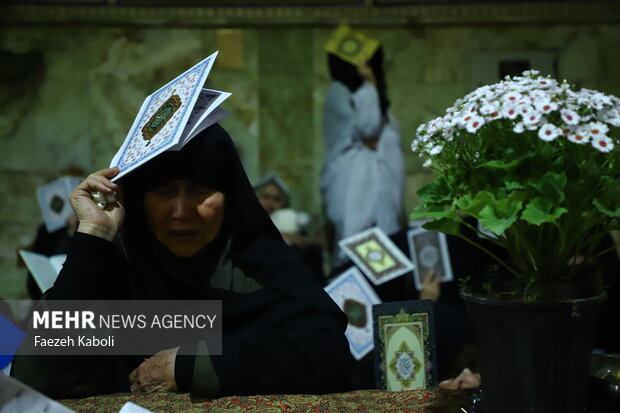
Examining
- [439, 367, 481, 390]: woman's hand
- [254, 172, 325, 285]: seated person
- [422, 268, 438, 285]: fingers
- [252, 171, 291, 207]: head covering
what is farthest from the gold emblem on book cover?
[252, 171, 291, 207]: head covering

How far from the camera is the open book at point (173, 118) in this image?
1.62m

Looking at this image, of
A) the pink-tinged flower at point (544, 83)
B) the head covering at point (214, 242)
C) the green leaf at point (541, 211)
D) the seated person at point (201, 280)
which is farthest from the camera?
the head covering at point (214, 242)

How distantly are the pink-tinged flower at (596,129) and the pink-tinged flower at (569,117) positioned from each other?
43 millimetres

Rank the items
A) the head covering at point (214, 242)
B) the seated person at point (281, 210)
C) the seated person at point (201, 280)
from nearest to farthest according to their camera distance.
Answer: the seated person at point (201, 280)
the head covering at point (214, 242)
the seated person at point (281, 210)

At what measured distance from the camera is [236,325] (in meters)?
1.89

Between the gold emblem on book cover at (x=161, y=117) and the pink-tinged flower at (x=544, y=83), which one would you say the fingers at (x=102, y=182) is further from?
the pink-tinged flower at (x=544, y=83)

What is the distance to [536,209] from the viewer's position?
1.20 metres

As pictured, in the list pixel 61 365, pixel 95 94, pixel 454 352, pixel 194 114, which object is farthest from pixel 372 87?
pixel 61 365

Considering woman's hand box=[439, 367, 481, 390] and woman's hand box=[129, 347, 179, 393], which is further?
woman's hand box=[439, 367, 481, 390]

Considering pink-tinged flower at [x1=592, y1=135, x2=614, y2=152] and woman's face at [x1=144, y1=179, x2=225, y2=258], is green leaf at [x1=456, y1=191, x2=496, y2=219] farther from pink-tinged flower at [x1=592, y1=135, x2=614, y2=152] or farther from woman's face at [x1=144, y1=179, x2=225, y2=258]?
woman's face at [x1=144, y1=179, x2=225, y2=258]

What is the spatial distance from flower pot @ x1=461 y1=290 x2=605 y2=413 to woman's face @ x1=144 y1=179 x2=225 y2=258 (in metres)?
0.87

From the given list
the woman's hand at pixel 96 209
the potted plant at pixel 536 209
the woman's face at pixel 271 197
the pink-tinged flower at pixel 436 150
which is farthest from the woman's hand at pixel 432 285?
the pink-tinged flower at pixel 436 150

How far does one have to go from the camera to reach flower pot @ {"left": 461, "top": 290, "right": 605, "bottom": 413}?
125 centimetres

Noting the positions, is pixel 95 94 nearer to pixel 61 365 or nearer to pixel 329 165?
pixel 329 165
